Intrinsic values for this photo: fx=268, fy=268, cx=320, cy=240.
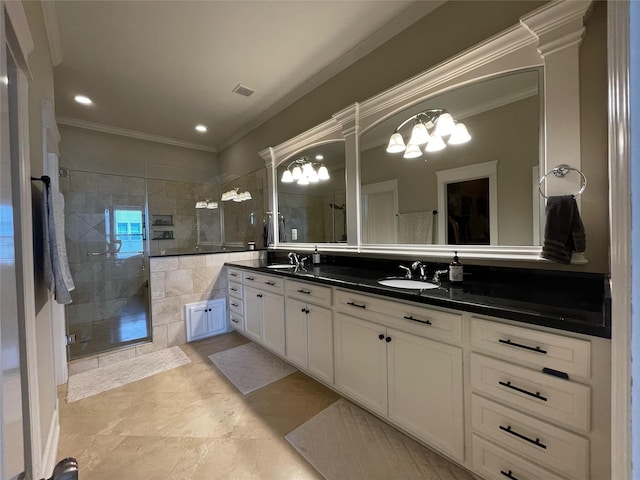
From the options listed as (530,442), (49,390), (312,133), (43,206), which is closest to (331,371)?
(530,442)

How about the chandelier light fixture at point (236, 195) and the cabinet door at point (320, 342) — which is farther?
the chandelier light fixture at point (236, 195)

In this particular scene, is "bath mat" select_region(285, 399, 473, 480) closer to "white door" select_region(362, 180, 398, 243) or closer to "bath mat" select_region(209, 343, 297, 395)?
"bath mat" select_region(209, 343, 297, 395)

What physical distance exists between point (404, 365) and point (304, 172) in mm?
2308

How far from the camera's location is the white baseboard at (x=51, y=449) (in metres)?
1.36

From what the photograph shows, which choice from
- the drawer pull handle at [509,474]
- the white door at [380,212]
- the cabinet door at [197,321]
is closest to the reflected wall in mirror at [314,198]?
the white door at [380,212]

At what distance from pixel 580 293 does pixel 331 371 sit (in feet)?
5.08

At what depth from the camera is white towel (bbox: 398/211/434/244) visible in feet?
6.63

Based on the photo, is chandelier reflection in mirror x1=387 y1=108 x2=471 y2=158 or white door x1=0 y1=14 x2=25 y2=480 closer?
white door x1=0 y1=14 x2=25 y2=480

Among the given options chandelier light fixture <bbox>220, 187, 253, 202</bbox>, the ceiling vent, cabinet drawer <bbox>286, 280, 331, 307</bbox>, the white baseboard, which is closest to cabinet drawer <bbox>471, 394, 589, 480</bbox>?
cabinet drawer <bbox>286, 280, 331, 307</bbox>

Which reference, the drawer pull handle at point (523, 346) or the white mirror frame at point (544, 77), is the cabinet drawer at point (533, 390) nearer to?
the drawer pull handle at point (523, 346)

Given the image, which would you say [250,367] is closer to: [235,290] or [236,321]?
[236,321]

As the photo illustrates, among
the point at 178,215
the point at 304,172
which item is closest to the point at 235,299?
the point at 304,172

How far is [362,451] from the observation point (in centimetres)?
152

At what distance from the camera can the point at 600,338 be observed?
3.11ft
